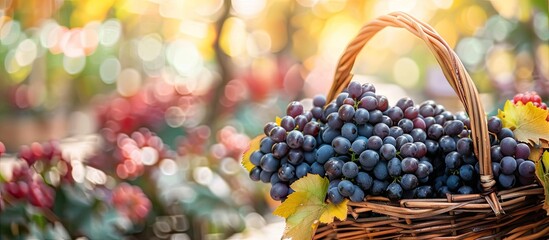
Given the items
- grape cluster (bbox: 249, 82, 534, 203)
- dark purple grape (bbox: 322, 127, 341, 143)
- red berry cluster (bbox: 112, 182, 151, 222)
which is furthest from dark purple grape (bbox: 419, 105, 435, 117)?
red berry cluster (bbox: 112, 182, 151, 222)

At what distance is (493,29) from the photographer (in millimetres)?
2846

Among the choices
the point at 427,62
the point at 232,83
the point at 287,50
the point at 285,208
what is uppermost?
the point at 427,62

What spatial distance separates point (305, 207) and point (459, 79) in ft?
0.69

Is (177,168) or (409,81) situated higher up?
(409,81)

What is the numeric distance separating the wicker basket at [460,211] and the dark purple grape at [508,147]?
28 millimetres

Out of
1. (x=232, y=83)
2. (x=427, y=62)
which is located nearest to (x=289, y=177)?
(x=232, y=83)

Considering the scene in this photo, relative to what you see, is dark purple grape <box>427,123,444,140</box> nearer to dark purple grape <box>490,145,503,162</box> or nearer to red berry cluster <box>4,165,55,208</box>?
dark purple grape <box>490,145,503,162</box>

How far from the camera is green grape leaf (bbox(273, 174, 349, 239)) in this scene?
68cm

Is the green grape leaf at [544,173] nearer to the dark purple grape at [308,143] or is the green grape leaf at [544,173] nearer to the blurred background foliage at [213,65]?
the dark purple grape at [308,143]

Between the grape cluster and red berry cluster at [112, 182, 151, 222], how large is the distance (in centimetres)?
64

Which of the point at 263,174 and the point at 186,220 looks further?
the point at 186,220

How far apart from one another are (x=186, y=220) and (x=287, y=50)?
129 cm

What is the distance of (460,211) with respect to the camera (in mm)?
642

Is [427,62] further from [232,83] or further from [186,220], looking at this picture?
[186,220]
